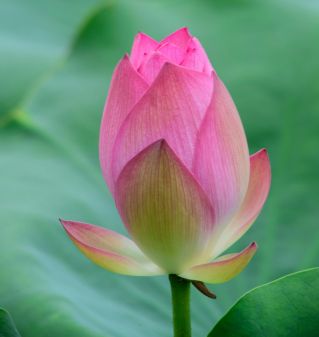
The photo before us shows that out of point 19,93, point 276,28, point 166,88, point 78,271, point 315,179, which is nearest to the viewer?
point 166,88

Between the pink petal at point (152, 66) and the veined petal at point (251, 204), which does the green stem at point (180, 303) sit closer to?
the veined petal at point (251, 204)

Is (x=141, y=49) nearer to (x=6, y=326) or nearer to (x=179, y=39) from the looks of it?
(x=179, y=39)

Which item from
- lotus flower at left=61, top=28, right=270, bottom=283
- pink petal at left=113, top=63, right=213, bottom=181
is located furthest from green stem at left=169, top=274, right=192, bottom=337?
pink petal at left=113, top=63, right=213, bottom=181

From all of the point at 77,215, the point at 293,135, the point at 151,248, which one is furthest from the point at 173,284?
the point at 293,135

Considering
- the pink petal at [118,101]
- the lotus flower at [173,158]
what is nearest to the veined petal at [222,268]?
the lotus flower at [173,158]

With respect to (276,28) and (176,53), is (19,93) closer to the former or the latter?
(276,28)

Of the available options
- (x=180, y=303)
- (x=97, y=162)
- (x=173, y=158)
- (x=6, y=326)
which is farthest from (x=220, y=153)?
(x=97, y=162)

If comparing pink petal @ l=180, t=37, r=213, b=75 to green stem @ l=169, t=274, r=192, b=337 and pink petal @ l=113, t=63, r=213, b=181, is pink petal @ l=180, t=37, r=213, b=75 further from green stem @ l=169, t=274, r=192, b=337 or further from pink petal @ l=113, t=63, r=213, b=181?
green stem @ l=169, t=274, r=192, b=337

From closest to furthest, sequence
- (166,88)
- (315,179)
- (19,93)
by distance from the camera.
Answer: (166,88) < (315,179) < (19,93)
